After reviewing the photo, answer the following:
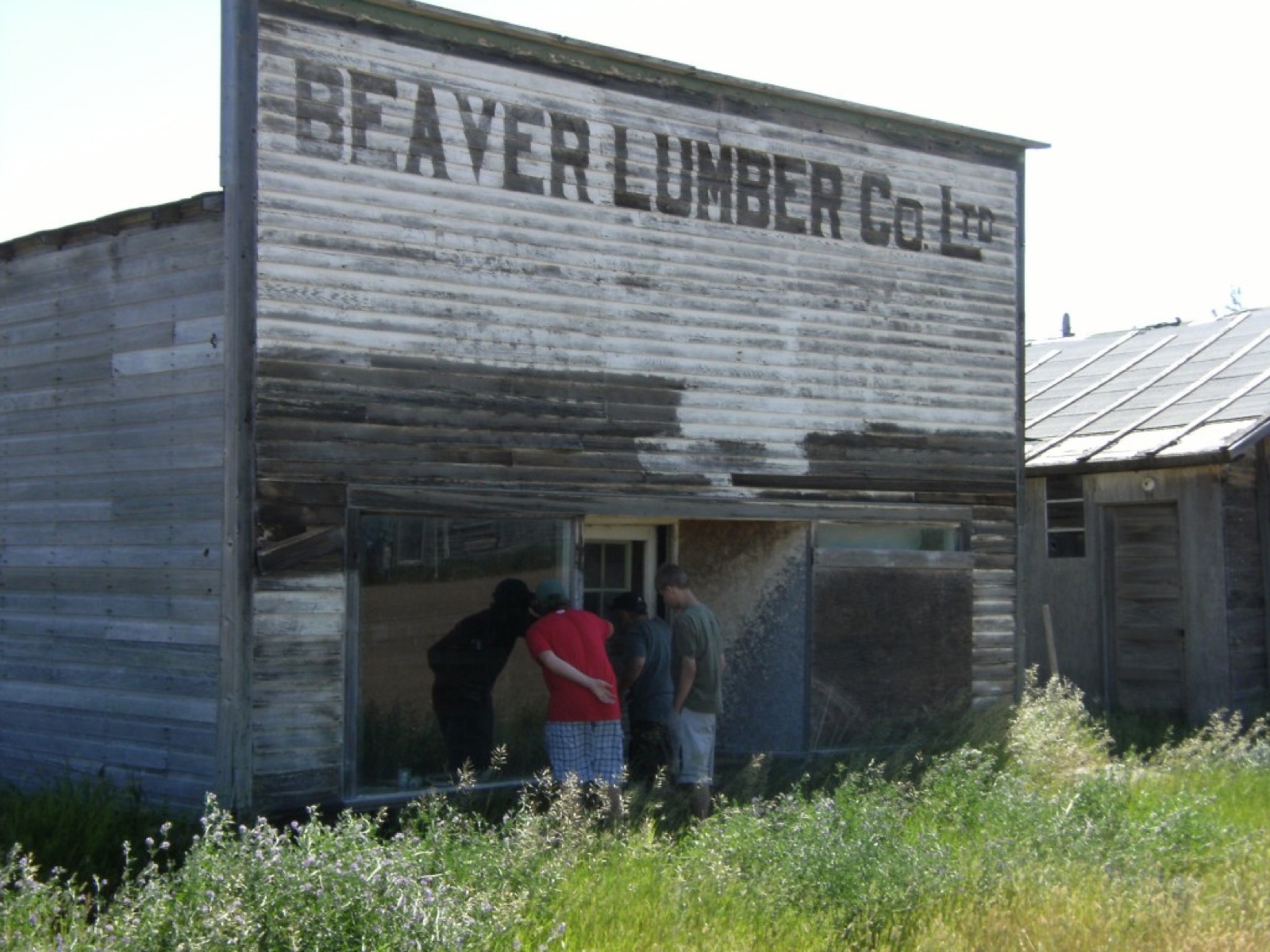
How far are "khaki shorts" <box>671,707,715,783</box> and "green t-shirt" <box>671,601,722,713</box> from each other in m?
0.07

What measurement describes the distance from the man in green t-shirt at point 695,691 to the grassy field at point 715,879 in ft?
0.91

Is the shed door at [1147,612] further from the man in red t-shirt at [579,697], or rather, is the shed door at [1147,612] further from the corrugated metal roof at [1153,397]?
the man in red t-shirt at [579,697]

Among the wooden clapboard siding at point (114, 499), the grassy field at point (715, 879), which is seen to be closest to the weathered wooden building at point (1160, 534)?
the grassy field at point (715, 879)

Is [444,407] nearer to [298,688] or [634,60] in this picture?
[298,688]

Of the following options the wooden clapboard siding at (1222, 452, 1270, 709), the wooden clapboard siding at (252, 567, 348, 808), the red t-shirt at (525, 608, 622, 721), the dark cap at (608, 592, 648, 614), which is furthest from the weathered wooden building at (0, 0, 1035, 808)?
the wooden clapboard siding at (1222, 452, 1270, 709)

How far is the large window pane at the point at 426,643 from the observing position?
1016cm

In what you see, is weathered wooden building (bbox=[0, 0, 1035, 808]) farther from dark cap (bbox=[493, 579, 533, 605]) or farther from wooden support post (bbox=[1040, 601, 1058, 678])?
wooden support post (bbox=[1040, 601, 1058, 678])

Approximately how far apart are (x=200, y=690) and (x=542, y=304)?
3.65m

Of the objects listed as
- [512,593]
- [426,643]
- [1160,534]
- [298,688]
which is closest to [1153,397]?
[1160,534]

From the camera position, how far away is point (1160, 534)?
54.6 ft

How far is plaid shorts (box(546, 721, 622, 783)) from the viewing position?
9.69m

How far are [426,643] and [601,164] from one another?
12.8ft

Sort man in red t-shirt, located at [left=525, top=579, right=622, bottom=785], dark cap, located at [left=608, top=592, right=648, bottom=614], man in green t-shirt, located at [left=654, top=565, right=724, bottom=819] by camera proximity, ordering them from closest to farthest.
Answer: man in red t-shirt, located at [left=525, top=579, right=622, bottom=785] < man in green t-shirt, located at [left=654, top=565, right=724, bottom=819] < dark cap, located at [left=608, top=592, right=648, bottom=614]

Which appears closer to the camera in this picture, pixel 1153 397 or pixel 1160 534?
pixel 1160 534
